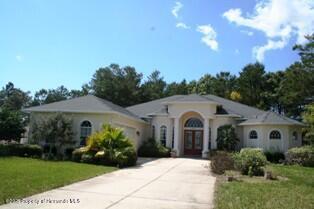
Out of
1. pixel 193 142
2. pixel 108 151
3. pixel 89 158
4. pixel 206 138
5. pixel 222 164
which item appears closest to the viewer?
pixel 222 164

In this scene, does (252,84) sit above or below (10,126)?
above

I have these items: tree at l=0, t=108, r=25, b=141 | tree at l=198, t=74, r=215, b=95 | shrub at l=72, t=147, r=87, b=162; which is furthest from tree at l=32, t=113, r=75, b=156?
tree at l=198, t=74, r=215, b=95

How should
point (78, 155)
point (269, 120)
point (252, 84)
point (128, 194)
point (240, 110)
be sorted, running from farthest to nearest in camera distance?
point (252, 84) < point (240, 110) < point (269, 120) < point (78, 155) < point (128, 194)

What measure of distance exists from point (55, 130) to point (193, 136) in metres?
14.7

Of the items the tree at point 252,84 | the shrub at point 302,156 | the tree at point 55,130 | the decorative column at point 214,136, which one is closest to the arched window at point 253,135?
the decorative column at point 214,136

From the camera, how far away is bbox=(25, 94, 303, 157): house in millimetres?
28047

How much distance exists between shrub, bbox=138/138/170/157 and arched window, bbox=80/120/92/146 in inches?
272

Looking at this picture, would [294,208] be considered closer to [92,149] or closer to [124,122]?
[92,149]

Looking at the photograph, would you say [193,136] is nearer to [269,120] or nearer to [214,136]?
[214,136]

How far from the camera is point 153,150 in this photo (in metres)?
33.3

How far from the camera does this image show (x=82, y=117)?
28.0 metres

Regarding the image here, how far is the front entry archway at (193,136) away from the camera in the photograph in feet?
119

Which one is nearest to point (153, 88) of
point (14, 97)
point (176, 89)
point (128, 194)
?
point (176, 89)

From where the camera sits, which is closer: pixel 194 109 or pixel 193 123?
pixel 194 109
